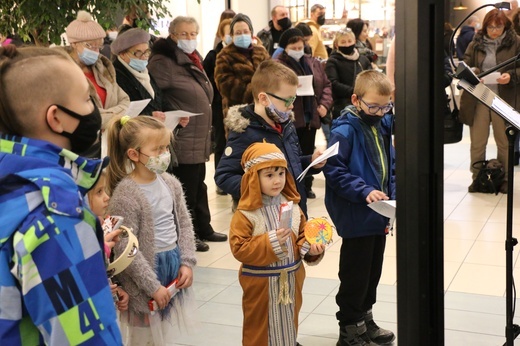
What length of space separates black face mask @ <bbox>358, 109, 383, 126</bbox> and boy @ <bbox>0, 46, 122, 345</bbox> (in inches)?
76.7

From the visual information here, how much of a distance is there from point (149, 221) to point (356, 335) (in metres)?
1.20

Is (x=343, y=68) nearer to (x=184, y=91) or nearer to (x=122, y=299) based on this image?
(x=184, y=91)

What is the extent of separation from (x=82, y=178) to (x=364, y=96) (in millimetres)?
1973

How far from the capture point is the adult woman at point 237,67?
583 centimetres

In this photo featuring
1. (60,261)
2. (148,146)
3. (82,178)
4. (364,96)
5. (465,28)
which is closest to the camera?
(60,261)

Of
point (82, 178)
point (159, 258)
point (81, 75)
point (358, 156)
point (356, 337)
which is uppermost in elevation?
point (81, 75)

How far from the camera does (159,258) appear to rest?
2.87m

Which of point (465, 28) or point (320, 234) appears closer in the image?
point (320, 234)

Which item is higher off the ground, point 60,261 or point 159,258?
point 60,261

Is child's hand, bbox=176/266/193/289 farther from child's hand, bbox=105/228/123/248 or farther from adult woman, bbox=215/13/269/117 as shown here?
adult woman, bbox=215/13/269/117

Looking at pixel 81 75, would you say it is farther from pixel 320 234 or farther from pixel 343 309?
pixel 343 309

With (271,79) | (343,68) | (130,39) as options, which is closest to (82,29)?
(130,39)

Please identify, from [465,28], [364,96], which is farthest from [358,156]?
[465,28]

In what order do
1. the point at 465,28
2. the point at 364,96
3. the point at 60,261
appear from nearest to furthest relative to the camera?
the point at 60,261, the point at 364,96, the point at 465,28
